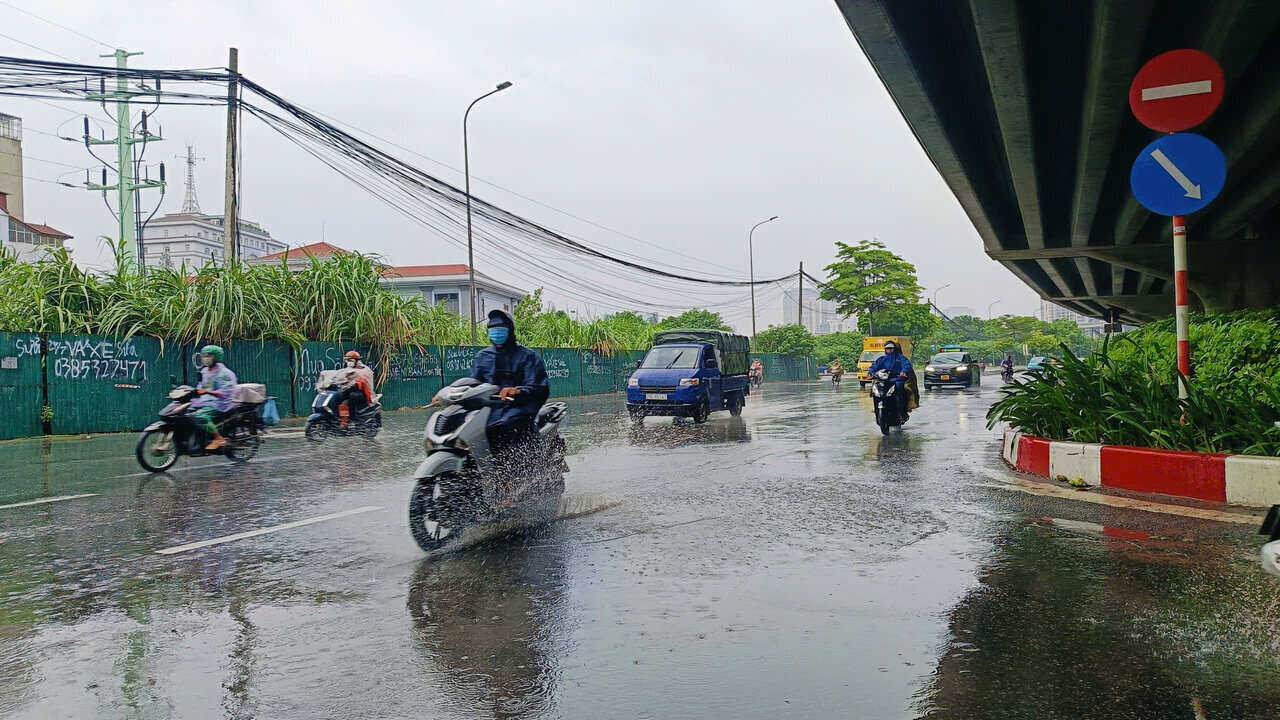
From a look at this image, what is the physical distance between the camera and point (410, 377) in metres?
26.1

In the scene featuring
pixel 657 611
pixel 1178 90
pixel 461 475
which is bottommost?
pixel 657 611

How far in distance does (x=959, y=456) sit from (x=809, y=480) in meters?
2.94

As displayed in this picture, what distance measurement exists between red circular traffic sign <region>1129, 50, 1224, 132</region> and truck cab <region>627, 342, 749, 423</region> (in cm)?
1081

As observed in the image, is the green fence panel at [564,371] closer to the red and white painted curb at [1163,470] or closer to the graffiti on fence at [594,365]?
the graffiti on fence at [594,365]

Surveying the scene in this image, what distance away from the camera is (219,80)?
2094cm

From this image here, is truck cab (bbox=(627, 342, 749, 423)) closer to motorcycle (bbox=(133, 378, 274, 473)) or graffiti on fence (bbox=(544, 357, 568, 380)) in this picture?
motorcycle (bbox=(133, 378, 274, 473))

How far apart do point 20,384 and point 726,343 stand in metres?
14.9

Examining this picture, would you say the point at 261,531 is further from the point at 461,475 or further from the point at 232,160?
the point at 232,160

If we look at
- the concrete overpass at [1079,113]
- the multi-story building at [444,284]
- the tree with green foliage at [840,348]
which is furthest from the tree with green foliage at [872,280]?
the concrete overpass at [1079,113]

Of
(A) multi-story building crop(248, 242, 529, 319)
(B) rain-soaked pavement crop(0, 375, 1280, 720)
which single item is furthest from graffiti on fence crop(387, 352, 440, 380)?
(A) multi-story building crop(248, 242, 529, 319)

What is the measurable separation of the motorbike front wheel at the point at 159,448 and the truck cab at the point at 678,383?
8.75 m

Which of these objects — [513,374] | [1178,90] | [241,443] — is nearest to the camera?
[513,374]

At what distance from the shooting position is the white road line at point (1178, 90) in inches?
289

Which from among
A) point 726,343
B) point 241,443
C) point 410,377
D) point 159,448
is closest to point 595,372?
point 410,377
